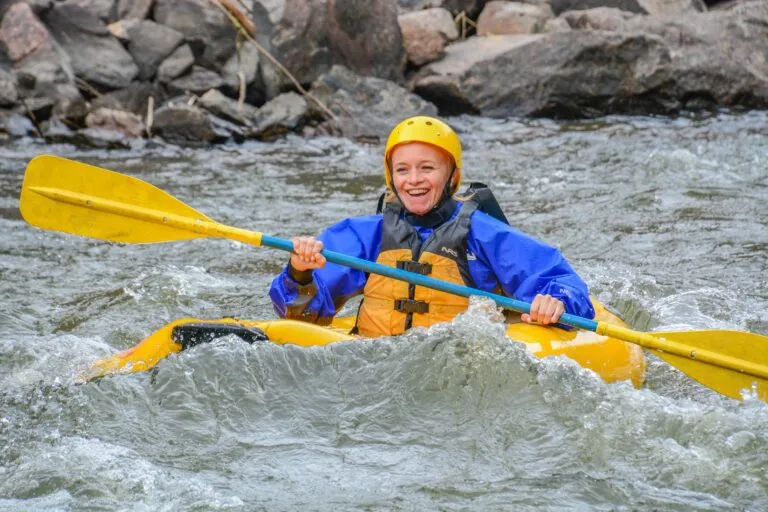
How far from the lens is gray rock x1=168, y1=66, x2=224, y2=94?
11.3 metres

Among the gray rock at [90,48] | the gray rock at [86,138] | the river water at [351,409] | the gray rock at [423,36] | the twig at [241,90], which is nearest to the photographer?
the river water at [351,409]

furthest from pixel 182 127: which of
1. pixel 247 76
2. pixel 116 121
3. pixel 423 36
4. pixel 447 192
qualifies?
pixel 447 192

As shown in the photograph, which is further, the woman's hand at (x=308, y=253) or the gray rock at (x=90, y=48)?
the gray rock at (x=90, y=48)

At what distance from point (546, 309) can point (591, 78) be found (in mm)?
8190

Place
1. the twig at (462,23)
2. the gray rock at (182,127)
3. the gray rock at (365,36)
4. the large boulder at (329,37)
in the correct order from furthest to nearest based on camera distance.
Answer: the twig at (462,23)
the gray rock at (365,36)
the large boulder at (329,37)
the gray rock at (182,127)

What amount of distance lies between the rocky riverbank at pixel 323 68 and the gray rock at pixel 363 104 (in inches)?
0.7

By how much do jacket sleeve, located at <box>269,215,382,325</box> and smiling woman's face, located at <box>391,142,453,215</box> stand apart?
213mm

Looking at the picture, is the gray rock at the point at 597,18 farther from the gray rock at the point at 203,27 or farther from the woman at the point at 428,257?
the woman at the point at 428,257

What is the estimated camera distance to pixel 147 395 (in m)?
4.35

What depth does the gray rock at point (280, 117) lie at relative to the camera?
10.8 meters

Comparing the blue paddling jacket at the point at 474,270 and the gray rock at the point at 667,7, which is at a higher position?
the gray rock at the point at 667,7

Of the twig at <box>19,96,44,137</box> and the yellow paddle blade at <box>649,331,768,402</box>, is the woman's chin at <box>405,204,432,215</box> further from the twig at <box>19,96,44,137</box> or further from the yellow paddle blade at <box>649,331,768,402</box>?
the twig at <box>19,96,44,137</box>

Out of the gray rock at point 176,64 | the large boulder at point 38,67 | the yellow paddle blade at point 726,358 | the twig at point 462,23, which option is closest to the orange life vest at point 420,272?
the yellow paddle blade at point 726,358

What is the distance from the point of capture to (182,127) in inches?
411
